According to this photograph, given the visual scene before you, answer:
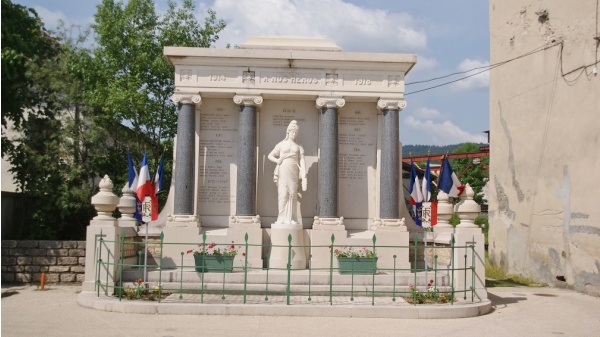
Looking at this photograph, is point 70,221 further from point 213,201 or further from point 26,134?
point 213,201

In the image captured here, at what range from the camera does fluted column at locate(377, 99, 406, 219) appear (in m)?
15.0

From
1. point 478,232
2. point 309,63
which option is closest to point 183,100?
point 309,63

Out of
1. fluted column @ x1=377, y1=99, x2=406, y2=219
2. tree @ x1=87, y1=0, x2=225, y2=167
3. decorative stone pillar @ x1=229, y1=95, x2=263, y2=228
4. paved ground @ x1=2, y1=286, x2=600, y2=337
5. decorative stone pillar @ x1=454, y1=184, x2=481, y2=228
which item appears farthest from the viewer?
tree @ x1=87, y1=0, x2=225, y2=167

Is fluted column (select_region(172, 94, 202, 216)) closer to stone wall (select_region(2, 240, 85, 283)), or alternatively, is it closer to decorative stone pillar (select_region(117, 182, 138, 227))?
decorative stone pillar (select_region(117, 182, 138, 227))

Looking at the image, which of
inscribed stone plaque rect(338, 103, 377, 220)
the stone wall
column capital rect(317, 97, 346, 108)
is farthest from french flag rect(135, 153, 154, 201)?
inscribed stone plaque rect(338, 103, 377, 220)

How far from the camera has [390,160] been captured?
1511 centimetres

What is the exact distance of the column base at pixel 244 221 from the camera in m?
14.7

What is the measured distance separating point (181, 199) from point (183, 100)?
8.26ft

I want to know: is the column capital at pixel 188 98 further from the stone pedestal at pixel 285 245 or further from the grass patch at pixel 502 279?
the grass patch at pixel 502 279

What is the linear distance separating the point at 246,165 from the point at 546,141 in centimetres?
874

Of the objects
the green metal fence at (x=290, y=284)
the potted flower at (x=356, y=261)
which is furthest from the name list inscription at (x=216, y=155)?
the potted flower at (x=356, y=261)

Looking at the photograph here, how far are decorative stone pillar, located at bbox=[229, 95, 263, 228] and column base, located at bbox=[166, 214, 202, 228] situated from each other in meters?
0.94

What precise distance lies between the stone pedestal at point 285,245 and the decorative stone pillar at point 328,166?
2.89ft

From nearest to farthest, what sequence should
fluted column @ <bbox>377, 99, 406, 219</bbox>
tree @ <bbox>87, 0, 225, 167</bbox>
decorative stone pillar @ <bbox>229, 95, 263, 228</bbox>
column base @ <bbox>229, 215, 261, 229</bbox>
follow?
column base @ <bbox>229, 215, 261, 229</bbox>
decorative stone pillar @ <bbox>229, 95, 263, 228</bbox>
fluted column @ <bbox>377, 99, 406, 219</bbox>
tree @ <bbox>87, 0, 225, 167</bbox>
